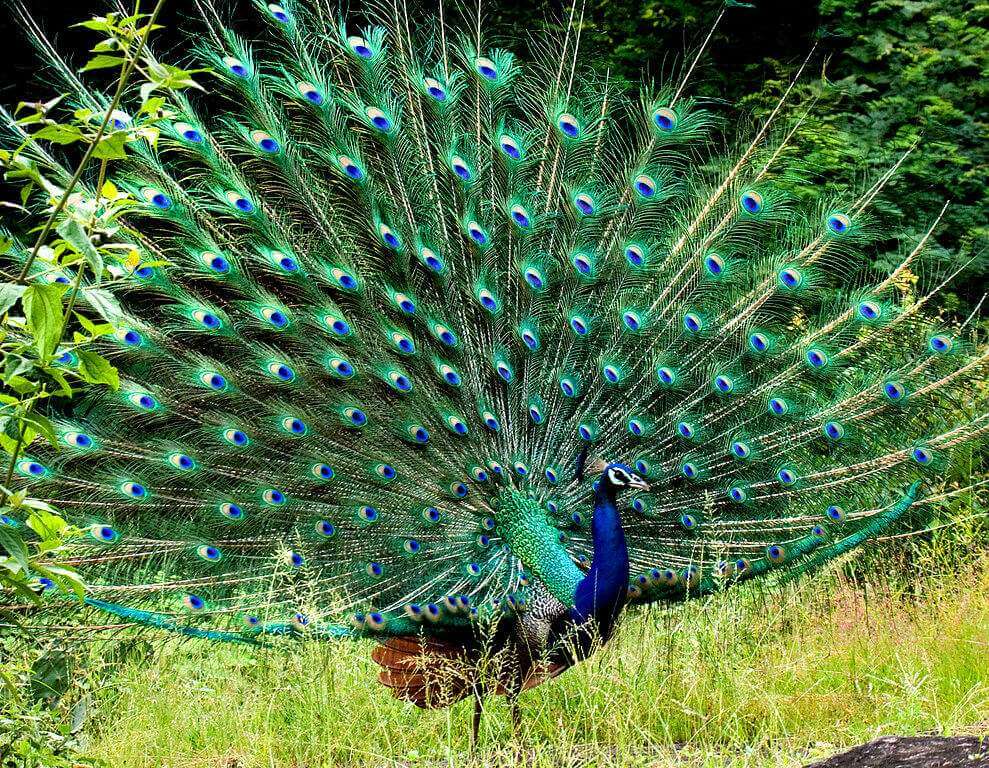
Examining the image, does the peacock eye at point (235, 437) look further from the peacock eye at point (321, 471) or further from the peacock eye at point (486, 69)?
the peacock eye at point (486, 69)

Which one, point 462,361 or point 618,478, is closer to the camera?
point 618,478

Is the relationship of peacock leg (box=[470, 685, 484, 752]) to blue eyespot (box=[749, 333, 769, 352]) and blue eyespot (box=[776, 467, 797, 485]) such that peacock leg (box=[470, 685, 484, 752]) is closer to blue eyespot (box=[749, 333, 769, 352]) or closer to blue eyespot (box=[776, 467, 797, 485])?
blue eyespot (box=[776, 467, 797, 485])

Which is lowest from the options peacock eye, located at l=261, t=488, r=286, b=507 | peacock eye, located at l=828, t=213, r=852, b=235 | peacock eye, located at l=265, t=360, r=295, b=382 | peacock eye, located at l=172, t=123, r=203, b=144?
peacock eye, located at l=261, t=488, r=286, b=507

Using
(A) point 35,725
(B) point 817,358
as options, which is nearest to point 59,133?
(A) point 35,725

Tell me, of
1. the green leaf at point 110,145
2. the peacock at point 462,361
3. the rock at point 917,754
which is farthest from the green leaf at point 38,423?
the peacock at point 462,361

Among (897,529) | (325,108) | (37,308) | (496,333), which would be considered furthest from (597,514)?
(37,308)

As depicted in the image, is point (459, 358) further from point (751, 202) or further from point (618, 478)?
point (751, 202)

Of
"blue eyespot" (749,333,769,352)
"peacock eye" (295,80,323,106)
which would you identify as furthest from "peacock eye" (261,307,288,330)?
"blue eyespot" (749,333,769,352)

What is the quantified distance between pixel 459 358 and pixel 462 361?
17 millimetres

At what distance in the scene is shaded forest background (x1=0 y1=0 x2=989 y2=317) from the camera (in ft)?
24.1

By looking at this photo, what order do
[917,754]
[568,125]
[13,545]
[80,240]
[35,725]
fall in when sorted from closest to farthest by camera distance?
[80,240]
[13,545]
[35,725]
[917,754]
[568,125]

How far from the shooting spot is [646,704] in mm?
3793

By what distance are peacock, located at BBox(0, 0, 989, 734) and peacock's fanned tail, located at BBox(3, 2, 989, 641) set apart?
11 millimetres

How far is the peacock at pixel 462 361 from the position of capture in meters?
4.58
